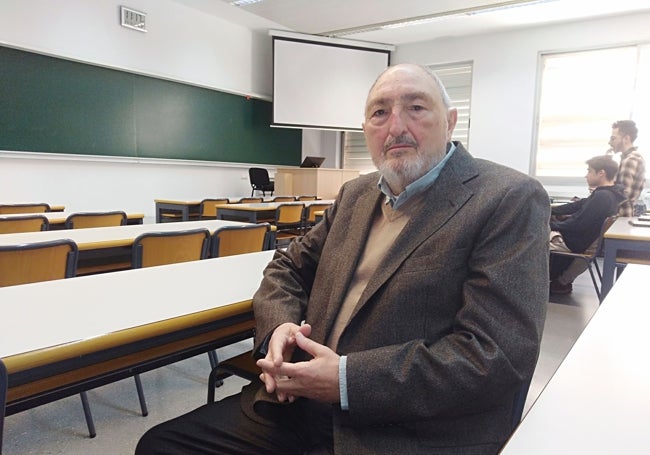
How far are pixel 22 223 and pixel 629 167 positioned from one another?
5.24 metres

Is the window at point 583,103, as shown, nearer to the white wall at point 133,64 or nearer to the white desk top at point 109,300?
the white wall at point 133,64

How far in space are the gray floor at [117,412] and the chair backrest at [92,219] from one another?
1.44m

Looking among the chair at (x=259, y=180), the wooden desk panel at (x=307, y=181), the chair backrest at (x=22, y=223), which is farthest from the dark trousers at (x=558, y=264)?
the chair at (x=259, y=180)

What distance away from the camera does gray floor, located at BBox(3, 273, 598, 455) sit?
1.68 metres

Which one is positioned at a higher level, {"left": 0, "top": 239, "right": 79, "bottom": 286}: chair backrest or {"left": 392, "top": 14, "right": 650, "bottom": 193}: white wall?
{"left": 392, "top": 14, "right": 650, "bottom": 193}: white wall

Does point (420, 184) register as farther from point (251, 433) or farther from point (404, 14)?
point (404, 14)

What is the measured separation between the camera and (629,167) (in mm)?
4527

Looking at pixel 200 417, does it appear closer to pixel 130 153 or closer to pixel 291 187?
pixel 130 153

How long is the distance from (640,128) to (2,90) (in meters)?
8.85

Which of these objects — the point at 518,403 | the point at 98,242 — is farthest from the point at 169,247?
the point at 518,403

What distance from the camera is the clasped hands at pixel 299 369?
0.95 m

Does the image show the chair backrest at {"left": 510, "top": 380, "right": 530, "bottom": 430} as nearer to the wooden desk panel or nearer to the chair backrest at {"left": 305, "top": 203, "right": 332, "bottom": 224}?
the chair backrest at {"left": 305, "top": 203, "right": 332, "bottom": 224}

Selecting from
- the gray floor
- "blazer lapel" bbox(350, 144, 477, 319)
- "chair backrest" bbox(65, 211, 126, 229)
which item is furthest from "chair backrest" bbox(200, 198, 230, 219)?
"blazer lapel" bbox(350, 144, 477, 319)

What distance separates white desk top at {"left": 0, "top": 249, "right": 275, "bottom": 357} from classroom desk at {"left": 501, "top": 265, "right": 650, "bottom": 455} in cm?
73
